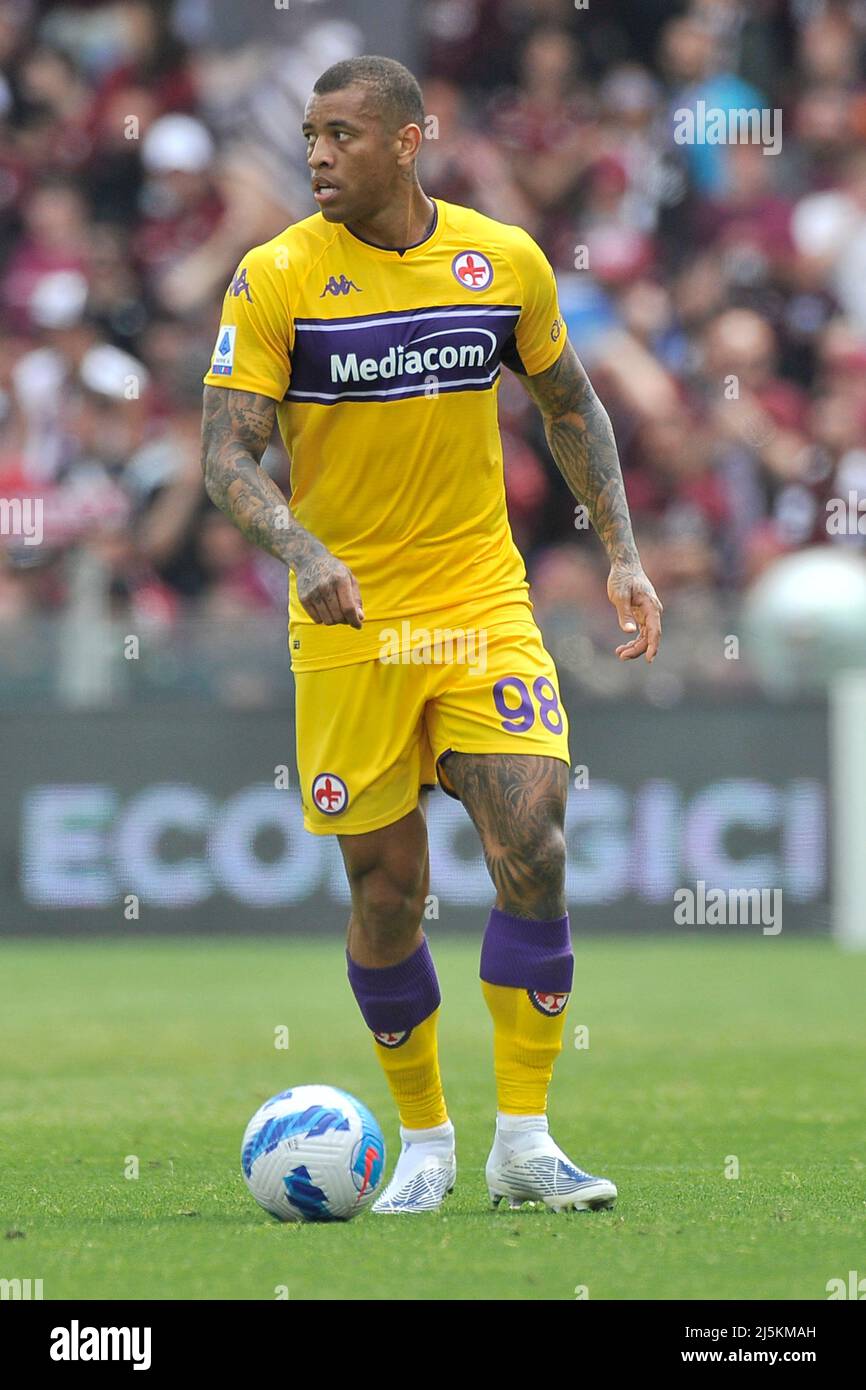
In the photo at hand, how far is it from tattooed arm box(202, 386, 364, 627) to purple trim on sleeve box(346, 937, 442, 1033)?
1074 mm

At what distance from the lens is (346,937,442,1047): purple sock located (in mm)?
5895

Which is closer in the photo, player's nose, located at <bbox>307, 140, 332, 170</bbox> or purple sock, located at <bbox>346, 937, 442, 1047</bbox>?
player's nose, located at <bbox>307, 140, 332, 170</bbox>

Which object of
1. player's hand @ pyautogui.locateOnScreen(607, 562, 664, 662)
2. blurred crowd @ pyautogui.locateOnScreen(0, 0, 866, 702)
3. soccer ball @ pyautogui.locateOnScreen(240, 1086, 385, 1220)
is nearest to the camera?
soccer ball @ pyautogui.locateOnScreen(240, 1086, 385, 1220)

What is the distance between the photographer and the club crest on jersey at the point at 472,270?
574 cm

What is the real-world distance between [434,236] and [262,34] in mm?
7910

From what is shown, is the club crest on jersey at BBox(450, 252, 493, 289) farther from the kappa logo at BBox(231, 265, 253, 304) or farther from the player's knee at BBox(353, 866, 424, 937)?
the player's knee at BBox(353, 866, 424, 937)

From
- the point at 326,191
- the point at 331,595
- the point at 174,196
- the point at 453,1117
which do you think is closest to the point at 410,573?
the point at 331,595

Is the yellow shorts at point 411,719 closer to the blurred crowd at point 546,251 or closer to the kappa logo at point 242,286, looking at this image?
the kappa logo at point 242,286

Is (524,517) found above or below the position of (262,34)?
below

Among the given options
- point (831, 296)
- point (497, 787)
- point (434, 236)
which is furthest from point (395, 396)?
point (831, 296)

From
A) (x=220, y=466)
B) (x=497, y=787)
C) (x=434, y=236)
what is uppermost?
(x=434, y=236)

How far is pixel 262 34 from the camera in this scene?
13.2 m

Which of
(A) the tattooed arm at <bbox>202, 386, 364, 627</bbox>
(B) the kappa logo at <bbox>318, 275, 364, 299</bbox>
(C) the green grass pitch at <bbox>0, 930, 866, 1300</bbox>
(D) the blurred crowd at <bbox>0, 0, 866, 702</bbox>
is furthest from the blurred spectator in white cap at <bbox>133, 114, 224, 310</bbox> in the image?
(A) the tattooed arm at <bbox>202, 386, 364, 627</bbox>
